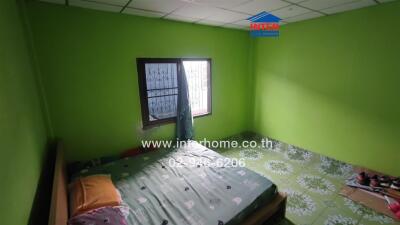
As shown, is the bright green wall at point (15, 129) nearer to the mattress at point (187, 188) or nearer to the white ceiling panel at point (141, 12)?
the mattress at point (187, 188)

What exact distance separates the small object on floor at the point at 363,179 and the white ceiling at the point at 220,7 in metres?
2.26

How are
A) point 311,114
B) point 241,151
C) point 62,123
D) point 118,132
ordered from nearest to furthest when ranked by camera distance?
point 62,123
point 118,132
point 311,114
point 241,151

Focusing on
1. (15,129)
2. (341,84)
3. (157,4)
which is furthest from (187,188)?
(341,84)

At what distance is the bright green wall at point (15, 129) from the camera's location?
101 cm

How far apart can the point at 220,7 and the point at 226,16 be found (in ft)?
1.47

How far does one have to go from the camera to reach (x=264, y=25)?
12.0 feet

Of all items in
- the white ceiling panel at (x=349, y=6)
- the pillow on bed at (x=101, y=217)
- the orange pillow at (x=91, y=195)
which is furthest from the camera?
the white ceiling panel at (x=349, y=6)

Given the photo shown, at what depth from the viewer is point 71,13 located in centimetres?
241

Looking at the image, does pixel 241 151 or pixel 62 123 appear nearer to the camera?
pixel 62 123

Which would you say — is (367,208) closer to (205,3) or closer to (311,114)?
Answer: (311,114)

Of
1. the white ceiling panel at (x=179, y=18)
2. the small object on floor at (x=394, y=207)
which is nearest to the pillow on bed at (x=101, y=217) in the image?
the white ceiling panel at (x=179, y=18)

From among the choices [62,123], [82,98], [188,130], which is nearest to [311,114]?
[188,130]

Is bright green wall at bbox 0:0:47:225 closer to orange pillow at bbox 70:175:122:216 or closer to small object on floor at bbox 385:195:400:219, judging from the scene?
orange pillow at bbox 70:175:122:216

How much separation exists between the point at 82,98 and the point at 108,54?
0.68 meters
